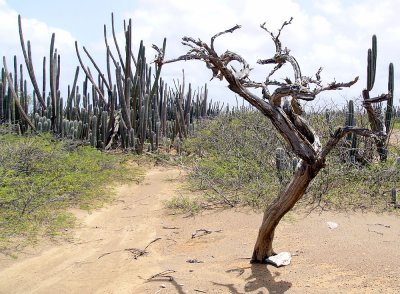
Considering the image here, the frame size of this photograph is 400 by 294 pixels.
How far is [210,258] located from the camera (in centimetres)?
531

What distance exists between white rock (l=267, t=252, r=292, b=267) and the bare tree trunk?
0.06m

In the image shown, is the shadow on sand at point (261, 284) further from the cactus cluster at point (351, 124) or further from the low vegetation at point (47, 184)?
the cactus cluster at point (351, 124)

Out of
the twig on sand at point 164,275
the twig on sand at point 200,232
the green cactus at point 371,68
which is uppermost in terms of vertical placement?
the green cactus at point 371,68

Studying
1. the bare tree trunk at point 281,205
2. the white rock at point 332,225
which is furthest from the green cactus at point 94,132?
the bare tree trunk at point 281,205

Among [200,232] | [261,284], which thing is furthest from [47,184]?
[261,284]

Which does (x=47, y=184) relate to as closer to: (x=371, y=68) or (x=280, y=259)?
(x=280, y=259)

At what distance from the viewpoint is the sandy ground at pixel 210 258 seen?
441 cm

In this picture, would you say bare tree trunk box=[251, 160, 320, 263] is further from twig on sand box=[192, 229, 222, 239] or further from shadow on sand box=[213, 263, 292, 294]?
twig on sand box=[192, 229, 222, 239]

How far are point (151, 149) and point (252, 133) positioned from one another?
3562mm

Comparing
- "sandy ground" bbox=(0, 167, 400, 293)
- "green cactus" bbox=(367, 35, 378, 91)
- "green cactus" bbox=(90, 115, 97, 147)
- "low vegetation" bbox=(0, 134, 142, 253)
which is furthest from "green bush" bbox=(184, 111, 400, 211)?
"green cactus" bbox=(90, 115, 97, 147)

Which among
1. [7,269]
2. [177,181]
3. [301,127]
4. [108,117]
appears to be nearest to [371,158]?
[177,181]

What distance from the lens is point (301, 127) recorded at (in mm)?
4297

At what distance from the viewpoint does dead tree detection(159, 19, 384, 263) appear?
4023 millimetres

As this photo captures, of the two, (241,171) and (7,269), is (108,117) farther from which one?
(7,269)
